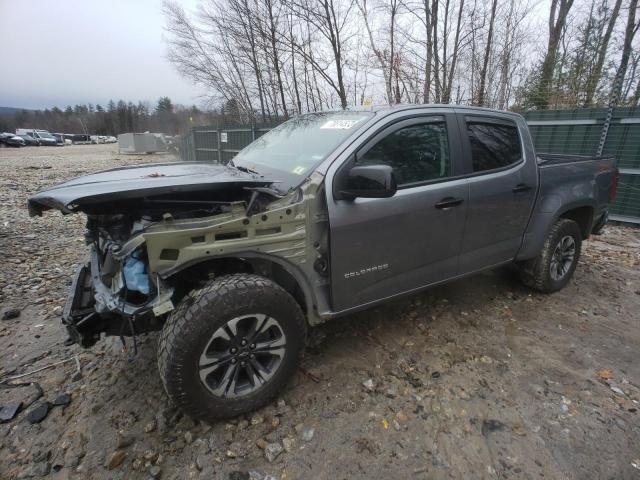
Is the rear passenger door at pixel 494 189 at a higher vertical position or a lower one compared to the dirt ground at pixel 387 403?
higher

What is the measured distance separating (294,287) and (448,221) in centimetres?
124

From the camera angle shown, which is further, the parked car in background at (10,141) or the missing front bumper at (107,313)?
the parked car in background at (10,141)

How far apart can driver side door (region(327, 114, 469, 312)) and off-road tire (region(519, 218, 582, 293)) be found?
119 centimetres

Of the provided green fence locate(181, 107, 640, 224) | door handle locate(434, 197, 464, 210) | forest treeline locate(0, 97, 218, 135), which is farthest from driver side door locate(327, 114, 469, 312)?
forest treeline locate(0, 97, 218, 135)

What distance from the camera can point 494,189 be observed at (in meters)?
2.84

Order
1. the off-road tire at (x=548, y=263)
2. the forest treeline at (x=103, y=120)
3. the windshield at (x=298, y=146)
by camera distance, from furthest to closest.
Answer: the forest treeline at (x=103, y=120) → the off-road tire at (x=548, y=263) → the windshield at (x=298, y=146)

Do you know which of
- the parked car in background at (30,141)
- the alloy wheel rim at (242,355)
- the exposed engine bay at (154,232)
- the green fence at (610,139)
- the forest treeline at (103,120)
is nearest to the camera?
the exposed engine bay at (154,232)

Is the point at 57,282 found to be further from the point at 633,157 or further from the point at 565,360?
the point at 633,157

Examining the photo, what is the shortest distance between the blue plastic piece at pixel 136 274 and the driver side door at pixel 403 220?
1075 millimetres

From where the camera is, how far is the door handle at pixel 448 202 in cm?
254

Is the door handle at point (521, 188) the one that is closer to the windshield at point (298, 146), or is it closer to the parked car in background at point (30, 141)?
the windshield at point (298, 146)

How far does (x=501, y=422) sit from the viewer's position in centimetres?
210

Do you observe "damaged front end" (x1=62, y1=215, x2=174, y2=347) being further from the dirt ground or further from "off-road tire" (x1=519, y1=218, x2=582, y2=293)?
"off-road tire" (x1=519, y1=218, x2=582, y2=293)

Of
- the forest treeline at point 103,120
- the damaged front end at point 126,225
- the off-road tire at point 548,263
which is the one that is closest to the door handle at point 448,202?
the damaged front end at point 126,225
